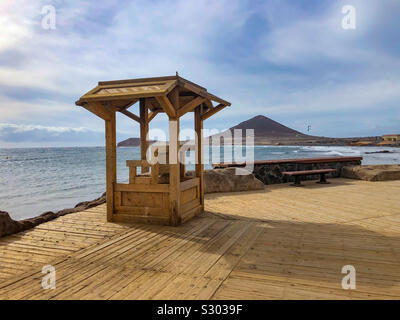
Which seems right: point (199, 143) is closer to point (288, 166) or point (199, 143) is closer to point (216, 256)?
point (216, 256)

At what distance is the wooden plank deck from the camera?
2.61 metres

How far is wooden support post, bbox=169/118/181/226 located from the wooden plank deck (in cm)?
25

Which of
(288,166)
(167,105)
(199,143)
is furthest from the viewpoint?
(288,166)

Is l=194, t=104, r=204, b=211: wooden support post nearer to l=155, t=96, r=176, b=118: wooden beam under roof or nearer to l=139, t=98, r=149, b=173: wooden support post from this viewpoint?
l=139, t=98, r=149, b=173: wooden support post

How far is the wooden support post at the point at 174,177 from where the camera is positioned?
4.83m

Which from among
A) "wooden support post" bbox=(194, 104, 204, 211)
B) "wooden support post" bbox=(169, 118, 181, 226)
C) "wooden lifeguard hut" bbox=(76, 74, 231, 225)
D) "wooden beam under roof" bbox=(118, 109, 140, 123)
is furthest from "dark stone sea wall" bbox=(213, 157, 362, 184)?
"wooden support post" bbox=(169, 118, 181, 226)

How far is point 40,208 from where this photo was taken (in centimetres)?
1406

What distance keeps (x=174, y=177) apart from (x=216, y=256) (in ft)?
5.67

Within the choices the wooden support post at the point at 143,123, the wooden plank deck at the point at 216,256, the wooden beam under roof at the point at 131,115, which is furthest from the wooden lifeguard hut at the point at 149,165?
the wooden support post at the point at 143,123

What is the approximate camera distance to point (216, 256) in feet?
11.4

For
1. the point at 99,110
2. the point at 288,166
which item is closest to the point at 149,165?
the point at 99,110

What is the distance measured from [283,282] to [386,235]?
243cm
